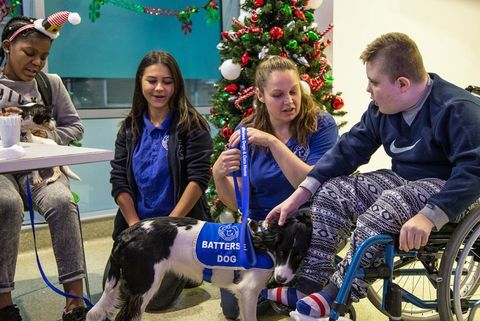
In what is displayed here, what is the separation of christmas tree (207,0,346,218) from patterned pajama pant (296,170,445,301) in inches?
54.6

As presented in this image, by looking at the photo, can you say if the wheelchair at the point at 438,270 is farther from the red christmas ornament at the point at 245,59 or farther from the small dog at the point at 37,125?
the red christmas ornament at the point at 245,59

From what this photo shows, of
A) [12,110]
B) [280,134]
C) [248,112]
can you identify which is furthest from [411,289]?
[12,110]

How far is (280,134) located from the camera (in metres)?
1.89

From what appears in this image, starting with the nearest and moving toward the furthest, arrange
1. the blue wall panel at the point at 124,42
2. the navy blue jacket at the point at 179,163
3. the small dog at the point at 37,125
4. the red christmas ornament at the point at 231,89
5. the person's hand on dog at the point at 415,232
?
the person's hand on dog at the point at 415,232, the small dog at the point at 37,125, the navy blue jacket at the point at 179,163, the red christmas ornament at the point at 231,89, the blue wall panel at the point at 124,42

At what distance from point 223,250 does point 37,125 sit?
1.03m

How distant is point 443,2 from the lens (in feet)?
14.3

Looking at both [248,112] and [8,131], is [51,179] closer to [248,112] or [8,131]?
[8,131]

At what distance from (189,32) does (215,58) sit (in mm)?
297

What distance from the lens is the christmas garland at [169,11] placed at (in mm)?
3357

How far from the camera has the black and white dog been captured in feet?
4.55

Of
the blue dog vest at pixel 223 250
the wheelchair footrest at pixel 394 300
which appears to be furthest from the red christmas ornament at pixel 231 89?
the wheelchair footrest at pixel 394 300

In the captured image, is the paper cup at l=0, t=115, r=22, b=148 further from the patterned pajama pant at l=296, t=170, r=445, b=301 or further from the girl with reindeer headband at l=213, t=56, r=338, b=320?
the patterned pajama pant at l=296, t=170, r=445, b=301

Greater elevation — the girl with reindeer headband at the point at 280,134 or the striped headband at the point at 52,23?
the striped headband at the point at 52,23

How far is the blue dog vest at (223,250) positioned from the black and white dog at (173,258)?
0.02 meters
